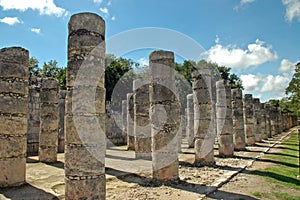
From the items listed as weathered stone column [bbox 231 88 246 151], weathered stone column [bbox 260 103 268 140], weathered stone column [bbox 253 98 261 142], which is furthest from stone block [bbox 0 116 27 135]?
weathered stone column [bbox 260 103 268 140]

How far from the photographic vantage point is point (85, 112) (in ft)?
17.1

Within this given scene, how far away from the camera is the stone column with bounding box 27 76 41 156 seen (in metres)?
13.8

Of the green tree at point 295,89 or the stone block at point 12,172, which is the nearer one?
the stone block at point 12,172

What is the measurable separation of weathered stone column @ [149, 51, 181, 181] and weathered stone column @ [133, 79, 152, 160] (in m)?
4.37

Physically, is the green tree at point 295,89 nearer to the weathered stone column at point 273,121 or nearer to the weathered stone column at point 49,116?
the weathered stone column at point 273,121

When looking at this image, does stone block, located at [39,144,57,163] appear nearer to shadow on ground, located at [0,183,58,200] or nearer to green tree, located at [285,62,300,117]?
shadow on ground, located at [0,183,58,200]

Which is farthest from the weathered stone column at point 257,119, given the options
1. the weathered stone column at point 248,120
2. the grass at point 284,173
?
the grass at point 284,173

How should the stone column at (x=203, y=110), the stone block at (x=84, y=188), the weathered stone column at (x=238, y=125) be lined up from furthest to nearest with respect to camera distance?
the weathered stone column at (x=238, y=125), the stone column at (x=203, y=110), the stone block at (x=84, y=188)

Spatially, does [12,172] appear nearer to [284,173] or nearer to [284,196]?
[284,196]

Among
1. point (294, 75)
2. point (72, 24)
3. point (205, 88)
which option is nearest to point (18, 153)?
point (72, 24)

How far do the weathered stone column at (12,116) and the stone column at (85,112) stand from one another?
9.92ft

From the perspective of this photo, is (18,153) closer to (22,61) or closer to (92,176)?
(22,61)

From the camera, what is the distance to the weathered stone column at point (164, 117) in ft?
24.4

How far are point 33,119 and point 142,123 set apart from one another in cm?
659
